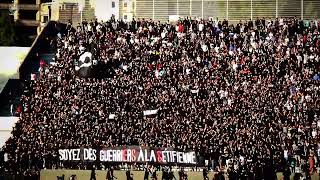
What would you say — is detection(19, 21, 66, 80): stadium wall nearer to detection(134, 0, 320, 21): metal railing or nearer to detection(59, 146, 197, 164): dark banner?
detection(134, 0, 320, 21): metal railing

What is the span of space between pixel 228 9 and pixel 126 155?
1995 cm

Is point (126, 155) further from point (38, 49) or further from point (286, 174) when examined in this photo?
point (38, 49)

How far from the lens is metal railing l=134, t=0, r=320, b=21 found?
55438mm

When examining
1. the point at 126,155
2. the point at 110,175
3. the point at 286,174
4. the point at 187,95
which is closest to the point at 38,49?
the point at 187,95

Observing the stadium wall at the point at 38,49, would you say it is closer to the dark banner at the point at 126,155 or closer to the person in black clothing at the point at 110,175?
the dark banner at the point at 126,155

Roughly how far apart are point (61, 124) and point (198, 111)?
799cm

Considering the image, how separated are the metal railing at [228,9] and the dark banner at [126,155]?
1883 cm

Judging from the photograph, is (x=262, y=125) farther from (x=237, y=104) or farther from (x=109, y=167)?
(x=109, y=167)

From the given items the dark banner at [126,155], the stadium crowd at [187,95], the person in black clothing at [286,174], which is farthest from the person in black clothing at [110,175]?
the person in black clothing at [286,174]

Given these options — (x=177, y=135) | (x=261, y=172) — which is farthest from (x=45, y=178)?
(x=261, y=172)

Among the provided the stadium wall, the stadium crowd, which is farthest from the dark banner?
the stadium wall

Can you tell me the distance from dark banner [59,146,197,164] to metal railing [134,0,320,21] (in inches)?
741

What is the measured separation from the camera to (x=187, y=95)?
4478cm

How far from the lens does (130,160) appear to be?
40094 millimetres
